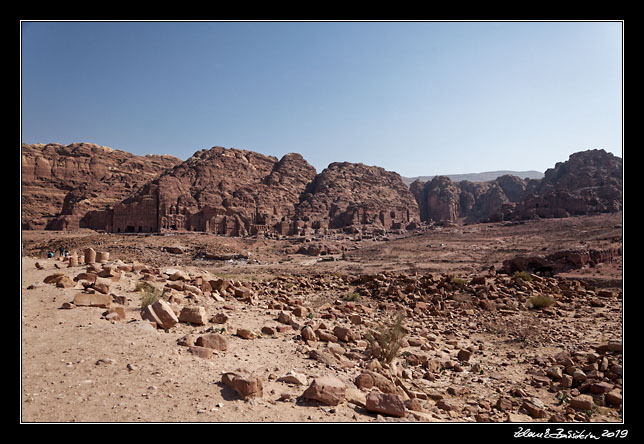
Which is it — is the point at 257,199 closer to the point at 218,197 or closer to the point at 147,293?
the point at 218,197

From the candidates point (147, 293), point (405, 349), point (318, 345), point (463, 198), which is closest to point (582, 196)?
point (463, 198)

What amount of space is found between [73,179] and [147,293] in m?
89.0

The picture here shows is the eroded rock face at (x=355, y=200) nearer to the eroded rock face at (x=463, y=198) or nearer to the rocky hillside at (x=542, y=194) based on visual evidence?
the eroded rock face at (x=463, y=198)

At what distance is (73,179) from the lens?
258 feet

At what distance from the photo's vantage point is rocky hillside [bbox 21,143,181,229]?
61.2m

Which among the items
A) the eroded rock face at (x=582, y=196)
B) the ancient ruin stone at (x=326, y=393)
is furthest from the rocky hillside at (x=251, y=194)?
the ancient ruin stone at (x=326, y=393)

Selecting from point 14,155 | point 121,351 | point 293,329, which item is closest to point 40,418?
point 121,351

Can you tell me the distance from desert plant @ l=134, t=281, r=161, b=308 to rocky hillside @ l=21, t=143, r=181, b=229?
58335 mm

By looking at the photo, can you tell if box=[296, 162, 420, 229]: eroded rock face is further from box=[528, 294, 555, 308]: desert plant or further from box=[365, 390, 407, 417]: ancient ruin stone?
box=[365, 390, 407, 417]: ancient ruin stone

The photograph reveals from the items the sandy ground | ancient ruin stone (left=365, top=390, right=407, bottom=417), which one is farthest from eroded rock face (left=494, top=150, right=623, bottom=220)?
ancient ruin stone (left=365, top=390, right=407, bottom=417)

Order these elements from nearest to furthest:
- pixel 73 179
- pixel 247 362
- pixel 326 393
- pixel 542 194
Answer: pixel 326 393, pixel 247 362, pixel 542 194, pixel 73 179

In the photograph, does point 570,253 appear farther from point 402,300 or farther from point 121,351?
point 121,351

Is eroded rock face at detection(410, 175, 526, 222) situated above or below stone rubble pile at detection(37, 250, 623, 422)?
above

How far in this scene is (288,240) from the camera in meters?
55.6
